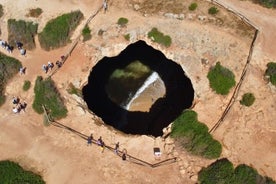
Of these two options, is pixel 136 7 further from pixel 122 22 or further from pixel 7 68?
pixel 7 68

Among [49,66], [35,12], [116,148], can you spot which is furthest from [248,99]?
[35,12]

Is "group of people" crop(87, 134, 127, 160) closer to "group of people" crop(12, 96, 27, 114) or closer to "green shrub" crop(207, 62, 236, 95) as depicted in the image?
"group of people" crop(12, 96, 27, 114)

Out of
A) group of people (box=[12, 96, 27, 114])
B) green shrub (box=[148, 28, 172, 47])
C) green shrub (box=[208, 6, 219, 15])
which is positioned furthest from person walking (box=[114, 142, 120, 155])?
green shrub (box=[208, 6, 219, 15])

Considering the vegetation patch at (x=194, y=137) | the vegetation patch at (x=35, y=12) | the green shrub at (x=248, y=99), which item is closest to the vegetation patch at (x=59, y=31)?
the vegetation patch at (x=35, y=12)

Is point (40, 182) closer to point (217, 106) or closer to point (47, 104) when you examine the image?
point (47, 104)

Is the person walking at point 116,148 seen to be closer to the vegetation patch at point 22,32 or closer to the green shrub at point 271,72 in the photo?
the vegetation patch at point 22,32
